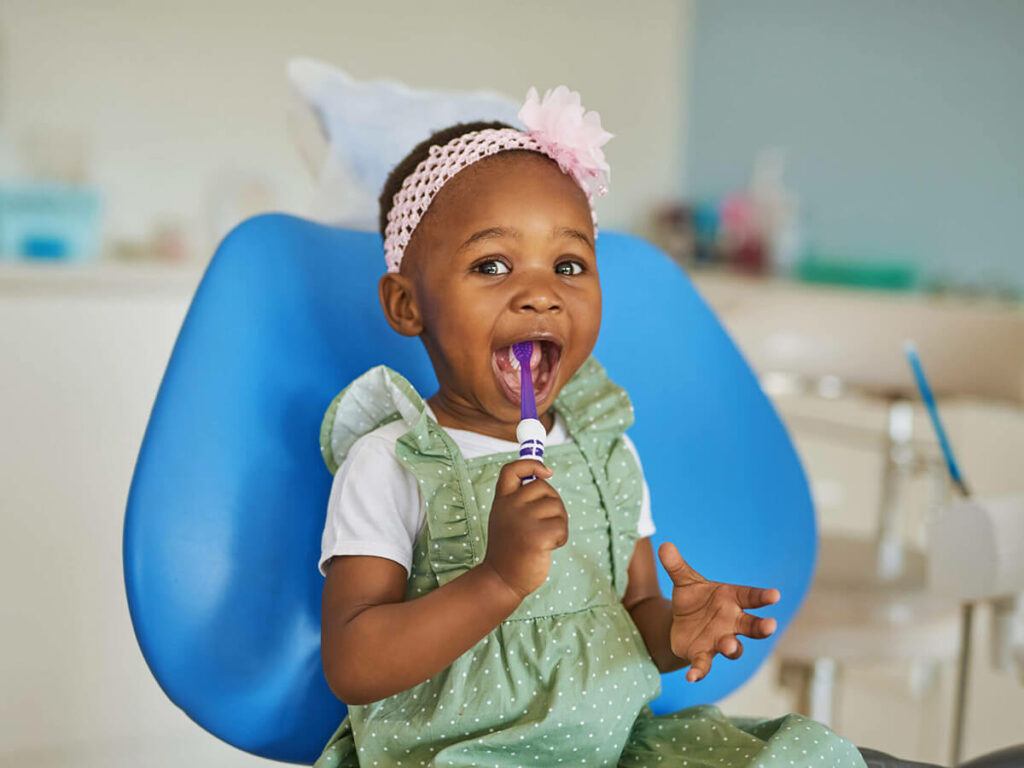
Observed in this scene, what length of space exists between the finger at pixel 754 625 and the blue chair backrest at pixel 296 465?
0.78 ft

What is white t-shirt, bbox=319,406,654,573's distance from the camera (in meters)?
0.75

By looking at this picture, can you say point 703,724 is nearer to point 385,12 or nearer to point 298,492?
point 298,492

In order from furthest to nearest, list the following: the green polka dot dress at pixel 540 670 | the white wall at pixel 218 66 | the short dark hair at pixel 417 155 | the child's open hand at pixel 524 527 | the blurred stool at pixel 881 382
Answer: the white wall at pixel 218 66 → the blurred stool at pixel 881 382 → the short dark hair at pixel 417 155 → the green polka dot dress at pixel 540 670 → the child's open hand at pixel 524 527

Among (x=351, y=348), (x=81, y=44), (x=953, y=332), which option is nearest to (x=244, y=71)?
(x=81, y=44)

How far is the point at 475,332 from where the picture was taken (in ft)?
2.52

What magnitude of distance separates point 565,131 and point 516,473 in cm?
27

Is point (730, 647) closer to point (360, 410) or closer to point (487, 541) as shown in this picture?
point (487, 541)

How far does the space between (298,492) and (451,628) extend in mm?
220

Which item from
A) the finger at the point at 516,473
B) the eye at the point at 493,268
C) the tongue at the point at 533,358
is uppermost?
the eye at the point at 493,268

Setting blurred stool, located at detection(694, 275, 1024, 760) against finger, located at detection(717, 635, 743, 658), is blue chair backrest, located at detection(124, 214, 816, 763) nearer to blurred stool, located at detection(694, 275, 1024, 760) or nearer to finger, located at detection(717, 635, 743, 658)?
finger, located at detection(717, 635, 743, 658)

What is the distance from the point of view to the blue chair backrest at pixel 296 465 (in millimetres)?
783

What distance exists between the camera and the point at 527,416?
715 millimetres

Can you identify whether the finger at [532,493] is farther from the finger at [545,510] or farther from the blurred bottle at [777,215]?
the blurred bottle at [777,215]

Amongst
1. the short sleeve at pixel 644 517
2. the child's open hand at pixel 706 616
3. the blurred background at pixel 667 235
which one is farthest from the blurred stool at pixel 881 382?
the child's open hand at pixel 706 616
